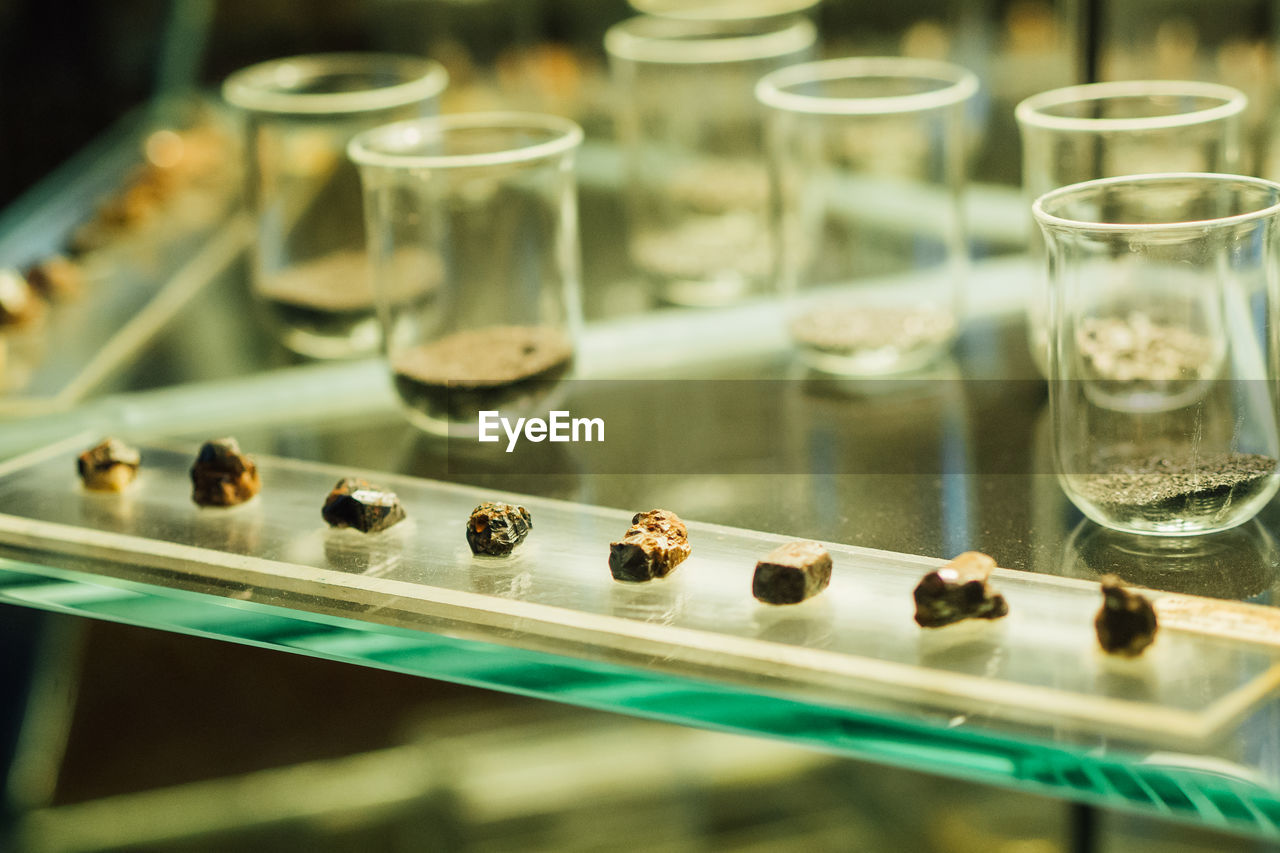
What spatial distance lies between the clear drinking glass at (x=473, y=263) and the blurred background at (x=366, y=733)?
20.1 inches

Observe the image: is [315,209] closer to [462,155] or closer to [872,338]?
[462,155]

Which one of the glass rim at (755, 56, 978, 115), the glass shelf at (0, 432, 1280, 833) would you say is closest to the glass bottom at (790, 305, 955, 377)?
the glass rim at (755, 56, 978, 115)

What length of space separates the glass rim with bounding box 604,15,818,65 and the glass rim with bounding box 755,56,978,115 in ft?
0.09

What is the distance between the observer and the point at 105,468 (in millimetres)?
735

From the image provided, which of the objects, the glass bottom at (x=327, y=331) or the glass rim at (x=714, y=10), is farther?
the glass rim at (x=714, y=10)

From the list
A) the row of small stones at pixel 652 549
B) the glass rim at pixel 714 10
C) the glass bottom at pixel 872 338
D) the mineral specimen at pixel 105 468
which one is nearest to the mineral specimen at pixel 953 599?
the row of small stones at pixel 652 549

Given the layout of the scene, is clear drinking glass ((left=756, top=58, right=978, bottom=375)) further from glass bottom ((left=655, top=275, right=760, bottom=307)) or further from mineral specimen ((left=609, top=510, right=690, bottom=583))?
mineral specimen ((left=609, top=510, right=690, bottom=583))

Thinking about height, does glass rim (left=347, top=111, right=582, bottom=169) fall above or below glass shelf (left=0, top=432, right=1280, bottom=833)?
above

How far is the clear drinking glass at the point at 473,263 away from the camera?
767 millimetres

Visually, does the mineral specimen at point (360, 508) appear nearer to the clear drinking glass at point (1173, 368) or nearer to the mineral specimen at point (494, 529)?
the mineral specimen at point (494, 529)

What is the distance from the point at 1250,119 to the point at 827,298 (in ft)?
1.00

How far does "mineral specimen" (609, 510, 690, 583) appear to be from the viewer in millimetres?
592

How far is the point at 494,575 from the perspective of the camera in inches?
24.1

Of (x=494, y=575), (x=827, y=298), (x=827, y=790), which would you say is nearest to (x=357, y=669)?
(x=827, y=790)
